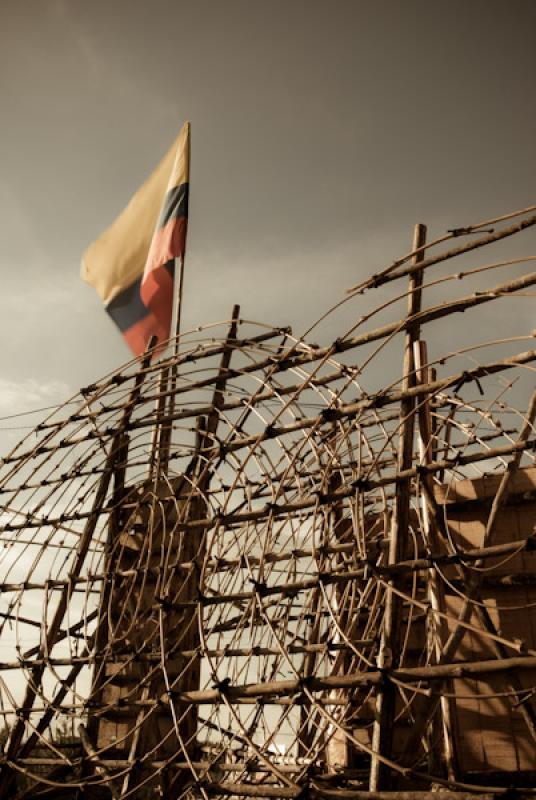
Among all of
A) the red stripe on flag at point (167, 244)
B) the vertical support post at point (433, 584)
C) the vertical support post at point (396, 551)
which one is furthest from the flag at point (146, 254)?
the vertical support post at point (433, 584)

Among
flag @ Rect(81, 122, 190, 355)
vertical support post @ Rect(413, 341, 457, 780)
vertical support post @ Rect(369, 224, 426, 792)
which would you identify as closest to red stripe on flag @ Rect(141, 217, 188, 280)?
flag @ Rect(81, 122, 190, 355)

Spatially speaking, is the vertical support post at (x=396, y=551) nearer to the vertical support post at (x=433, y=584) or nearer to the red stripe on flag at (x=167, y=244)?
the vertical support post at (x=433, y=584)

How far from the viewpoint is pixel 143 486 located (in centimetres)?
858

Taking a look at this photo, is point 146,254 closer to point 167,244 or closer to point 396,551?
point 167,244

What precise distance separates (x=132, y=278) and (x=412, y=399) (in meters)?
6.32

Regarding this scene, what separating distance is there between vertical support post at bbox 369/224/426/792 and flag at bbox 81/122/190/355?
460 cm

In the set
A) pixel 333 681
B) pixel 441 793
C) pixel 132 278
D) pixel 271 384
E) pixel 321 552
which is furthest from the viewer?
pixel 132 278

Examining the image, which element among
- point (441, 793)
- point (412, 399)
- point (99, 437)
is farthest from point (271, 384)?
point (441, 793)

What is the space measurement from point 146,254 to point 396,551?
24.2ft

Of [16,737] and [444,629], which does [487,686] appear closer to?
[444,629]

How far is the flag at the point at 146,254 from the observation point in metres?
10.6

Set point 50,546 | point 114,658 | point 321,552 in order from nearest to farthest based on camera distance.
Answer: point 321,552
point 114,658
point 50,546

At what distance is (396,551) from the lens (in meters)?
5.47

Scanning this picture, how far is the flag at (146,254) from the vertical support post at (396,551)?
4.60 metres
